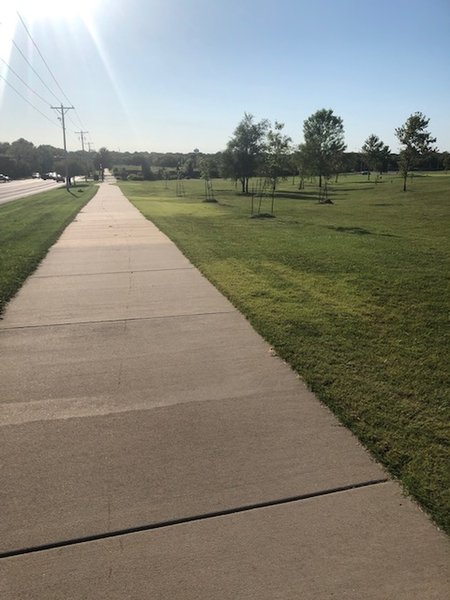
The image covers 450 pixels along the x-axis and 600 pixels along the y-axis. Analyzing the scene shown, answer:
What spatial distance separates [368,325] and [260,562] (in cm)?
374

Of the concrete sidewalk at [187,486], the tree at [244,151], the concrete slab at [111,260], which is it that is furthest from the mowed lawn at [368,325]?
the tree at [244,151]

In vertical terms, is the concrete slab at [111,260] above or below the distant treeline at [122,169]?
below

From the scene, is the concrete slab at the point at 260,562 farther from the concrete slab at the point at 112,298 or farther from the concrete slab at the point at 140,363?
the concrete slab at the point at 112,298

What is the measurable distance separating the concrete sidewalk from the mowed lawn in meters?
0.24

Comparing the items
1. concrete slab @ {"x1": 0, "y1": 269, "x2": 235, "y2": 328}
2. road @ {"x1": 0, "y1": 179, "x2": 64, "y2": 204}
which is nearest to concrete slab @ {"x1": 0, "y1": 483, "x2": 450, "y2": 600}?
concrete slab @ {"x1": 0, "y1": 269, "x2": 235, "y2": 328}

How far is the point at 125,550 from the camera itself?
2.30 metres

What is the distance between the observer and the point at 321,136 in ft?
177

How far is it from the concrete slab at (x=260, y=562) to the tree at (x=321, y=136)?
5101 centimetres

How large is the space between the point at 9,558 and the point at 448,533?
84.2 inches

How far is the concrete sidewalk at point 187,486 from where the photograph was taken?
2146 mm

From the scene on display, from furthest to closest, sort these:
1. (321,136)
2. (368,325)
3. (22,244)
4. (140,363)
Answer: (321,136) < (22,244) < (368,325) < (140,363)

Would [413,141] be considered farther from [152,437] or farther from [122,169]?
[122,169]

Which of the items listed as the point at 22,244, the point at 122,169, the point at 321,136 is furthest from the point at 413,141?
the point at 122,169

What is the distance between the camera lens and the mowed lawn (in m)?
3.18
